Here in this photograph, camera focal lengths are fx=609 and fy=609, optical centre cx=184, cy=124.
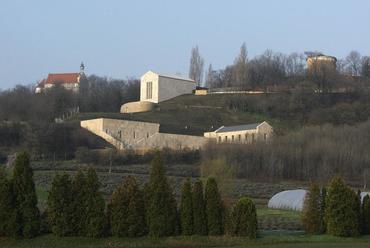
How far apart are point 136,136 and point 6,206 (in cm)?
4991

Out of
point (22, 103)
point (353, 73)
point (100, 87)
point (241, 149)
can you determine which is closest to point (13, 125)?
point (22, 103)

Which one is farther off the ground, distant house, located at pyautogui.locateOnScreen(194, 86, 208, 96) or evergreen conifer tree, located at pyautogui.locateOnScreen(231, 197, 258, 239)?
distant house, located at pyautogui.locateOnScreen(194, 86, 208, 96)

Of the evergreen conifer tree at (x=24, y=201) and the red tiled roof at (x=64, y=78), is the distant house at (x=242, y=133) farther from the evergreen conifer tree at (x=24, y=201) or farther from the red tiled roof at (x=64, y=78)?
the red tiled roof at (x=64, y=78)

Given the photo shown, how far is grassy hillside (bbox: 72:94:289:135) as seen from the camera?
7625cm

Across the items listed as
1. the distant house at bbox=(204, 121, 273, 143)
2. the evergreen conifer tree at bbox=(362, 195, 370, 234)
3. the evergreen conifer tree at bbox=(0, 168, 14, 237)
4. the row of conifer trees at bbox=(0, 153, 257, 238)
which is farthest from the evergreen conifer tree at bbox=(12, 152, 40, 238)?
the distant house at bbox=(204, 121, 273, 143)

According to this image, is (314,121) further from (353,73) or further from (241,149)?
(353,73)

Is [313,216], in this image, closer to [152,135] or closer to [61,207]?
[61,207]

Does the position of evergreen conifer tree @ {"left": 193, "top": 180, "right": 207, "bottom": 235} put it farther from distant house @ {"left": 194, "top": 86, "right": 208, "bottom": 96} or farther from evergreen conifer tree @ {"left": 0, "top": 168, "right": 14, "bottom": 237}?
distant house @ {"left": 194, "top": 86, "right": 208, "bottom": 96}

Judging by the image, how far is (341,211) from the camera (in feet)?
71.7

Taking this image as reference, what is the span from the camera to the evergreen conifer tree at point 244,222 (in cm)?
2038

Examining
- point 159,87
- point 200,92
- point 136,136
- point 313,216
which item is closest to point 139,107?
point 159,87

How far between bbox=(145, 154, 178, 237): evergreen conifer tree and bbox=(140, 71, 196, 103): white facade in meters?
71.5

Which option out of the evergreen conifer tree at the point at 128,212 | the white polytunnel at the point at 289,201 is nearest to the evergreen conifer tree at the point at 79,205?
the evergreen conifer tree at the point at 128,212

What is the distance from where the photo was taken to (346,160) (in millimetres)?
57594
